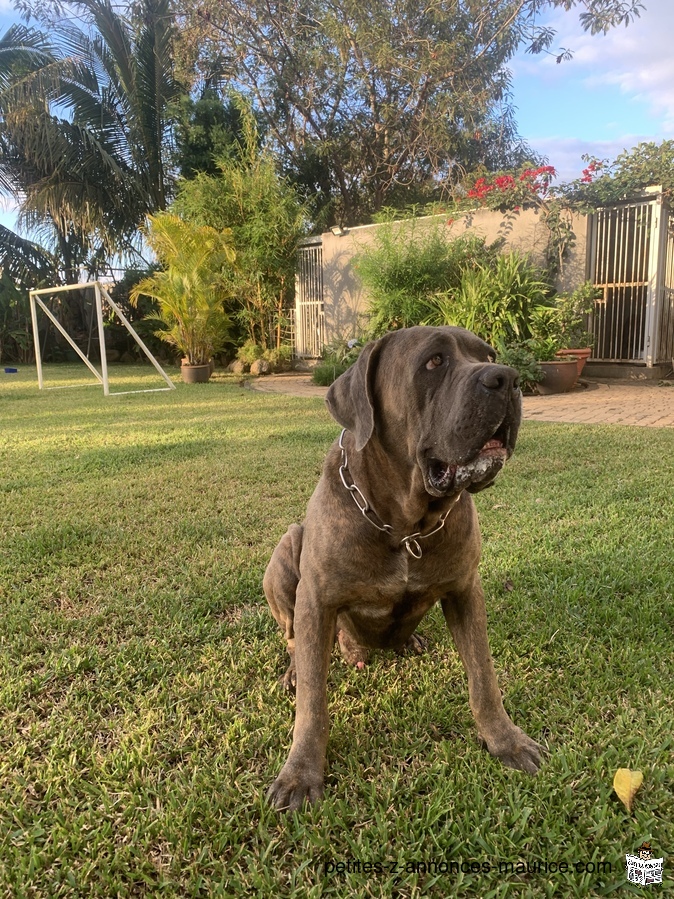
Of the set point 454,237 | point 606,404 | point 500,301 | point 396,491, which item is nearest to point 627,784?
point 396,491

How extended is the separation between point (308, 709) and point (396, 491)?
68 cm

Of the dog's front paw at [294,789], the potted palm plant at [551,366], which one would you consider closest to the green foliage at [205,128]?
the potted palm plant at [551,366]

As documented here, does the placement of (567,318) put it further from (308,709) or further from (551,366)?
(308,709)

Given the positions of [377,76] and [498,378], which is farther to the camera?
[377,76]

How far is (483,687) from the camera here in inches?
69.4

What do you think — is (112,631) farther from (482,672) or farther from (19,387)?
(19,387)

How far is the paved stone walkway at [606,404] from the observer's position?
6.91 metres

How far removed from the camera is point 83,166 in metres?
18.1

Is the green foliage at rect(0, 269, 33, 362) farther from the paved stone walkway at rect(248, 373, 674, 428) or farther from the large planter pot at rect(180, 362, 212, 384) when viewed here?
the paved stone walkway at rect(248, 373, 674, 428)

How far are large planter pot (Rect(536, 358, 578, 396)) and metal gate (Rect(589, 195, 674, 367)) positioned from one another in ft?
6.97

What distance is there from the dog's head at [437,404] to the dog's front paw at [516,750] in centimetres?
73

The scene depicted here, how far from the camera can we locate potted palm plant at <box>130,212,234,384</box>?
1220 cm

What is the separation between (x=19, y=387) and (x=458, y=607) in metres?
12.7

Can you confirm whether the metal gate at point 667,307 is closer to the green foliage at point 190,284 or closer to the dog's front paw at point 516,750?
the green foliage at point 190,284
